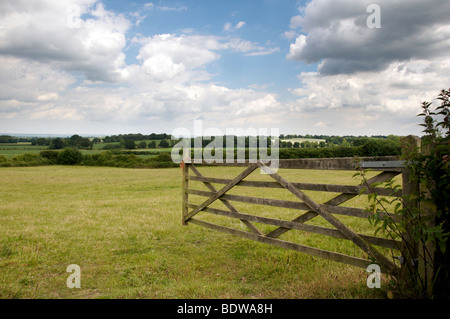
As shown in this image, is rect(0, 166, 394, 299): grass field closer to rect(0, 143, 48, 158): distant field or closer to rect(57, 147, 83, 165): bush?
rect(57, 147, 83, 165): bush

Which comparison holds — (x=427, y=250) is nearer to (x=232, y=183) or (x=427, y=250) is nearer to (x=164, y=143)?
(x=232, y=183)

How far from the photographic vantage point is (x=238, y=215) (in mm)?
7051

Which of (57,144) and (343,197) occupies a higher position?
(57,144)

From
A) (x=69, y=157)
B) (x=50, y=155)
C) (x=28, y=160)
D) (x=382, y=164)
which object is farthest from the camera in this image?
(x=50, y=155)

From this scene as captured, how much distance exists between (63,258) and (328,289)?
6.15m

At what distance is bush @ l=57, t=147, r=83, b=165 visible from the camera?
198 feet

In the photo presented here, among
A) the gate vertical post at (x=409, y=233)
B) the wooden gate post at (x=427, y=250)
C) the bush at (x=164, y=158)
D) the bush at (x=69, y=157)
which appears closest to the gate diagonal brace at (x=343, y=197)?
the gate vertical post at (x=409, y=233)

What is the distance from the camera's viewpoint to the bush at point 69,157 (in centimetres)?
6041

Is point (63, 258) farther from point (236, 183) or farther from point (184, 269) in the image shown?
point (236, 183)

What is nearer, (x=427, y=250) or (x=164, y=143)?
(x=427, y=250)

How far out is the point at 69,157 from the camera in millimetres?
60438

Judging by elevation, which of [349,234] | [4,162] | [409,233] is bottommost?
[4,162]

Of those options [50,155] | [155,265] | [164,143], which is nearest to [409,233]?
[155,265]
